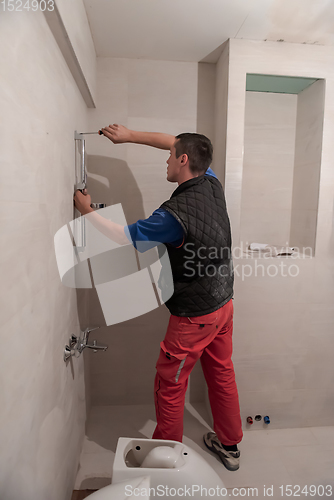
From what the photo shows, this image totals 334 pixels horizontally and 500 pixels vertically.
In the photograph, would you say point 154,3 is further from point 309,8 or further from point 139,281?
point 139,281

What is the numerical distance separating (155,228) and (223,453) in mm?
1252

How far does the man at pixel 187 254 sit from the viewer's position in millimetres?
1329

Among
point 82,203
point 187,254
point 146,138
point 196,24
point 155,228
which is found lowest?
point 187,254

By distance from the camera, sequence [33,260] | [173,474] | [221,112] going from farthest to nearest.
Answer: [221,112] → [173,474] → [33,260]

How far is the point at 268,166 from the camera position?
6.71 ft

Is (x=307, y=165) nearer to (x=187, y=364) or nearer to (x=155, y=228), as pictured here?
(x=155, y=228)

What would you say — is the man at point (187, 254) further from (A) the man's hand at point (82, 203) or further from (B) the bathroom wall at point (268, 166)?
(B) the bathroom wall at point (268, 166)

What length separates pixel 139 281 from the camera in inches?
77.4

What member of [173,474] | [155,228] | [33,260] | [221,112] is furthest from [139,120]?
[173,474]

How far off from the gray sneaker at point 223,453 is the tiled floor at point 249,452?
28 mm

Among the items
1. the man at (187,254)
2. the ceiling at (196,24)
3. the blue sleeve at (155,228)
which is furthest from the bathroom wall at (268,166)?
the blue sleeve at (155,228)

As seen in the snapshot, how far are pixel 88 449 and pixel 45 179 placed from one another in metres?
1.49

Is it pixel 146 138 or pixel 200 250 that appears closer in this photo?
pixel 200 250

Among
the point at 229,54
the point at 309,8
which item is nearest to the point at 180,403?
the point at 229,54
